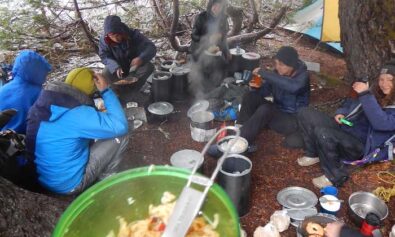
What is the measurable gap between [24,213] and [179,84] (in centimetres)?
356

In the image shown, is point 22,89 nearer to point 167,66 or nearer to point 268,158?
point 167,66

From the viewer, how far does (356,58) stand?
17.5 feet

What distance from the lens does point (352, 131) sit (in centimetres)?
395

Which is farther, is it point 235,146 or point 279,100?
point 279,100

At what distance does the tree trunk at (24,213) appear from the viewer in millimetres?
2428

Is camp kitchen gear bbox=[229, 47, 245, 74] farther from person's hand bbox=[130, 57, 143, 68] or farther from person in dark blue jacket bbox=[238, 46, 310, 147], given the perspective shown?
person's hand bbox=[130, 57, 143, 68]

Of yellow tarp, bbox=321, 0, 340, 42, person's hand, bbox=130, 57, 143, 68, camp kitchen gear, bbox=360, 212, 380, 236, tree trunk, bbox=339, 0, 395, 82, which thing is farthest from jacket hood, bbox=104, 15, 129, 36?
yellow tarp, bbox=321, 0, 340, 42

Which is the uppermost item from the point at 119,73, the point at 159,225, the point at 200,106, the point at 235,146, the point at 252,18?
the point at 159,225

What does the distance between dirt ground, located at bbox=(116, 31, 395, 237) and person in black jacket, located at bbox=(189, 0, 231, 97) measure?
21.9 inches

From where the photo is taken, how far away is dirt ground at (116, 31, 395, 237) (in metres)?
3.67

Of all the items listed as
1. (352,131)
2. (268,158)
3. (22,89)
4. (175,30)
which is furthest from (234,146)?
(175,30)

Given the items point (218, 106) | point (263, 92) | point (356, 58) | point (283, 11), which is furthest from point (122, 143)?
point (283, 11)

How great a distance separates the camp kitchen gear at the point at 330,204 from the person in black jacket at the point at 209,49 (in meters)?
3.03

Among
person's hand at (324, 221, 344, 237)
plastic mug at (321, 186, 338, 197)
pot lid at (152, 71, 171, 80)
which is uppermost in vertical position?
pot lid at (152, 71, 171, 80)
